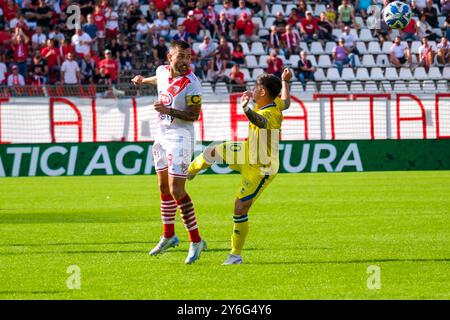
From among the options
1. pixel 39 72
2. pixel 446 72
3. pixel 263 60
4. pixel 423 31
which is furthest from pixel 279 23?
pixel 39 72

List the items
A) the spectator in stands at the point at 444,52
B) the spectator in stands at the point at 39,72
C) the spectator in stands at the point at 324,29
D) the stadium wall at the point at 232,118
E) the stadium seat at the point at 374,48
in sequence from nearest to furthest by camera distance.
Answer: the stadium wall at the point at 232,118
the spectator in stands at the point at 39,72
the spectator in stands at the point at 444,52
the spectator in stands at the point at 324,29
the stadium seat at the point at 374,48

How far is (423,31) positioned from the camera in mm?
36625

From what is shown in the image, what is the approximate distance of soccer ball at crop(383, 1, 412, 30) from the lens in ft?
76.4

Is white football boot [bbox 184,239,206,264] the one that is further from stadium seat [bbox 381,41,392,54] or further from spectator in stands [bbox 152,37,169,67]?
stadium seat [bbox 381,41,392,54]

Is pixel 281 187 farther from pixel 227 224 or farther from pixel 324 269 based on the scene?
pixel 324 269

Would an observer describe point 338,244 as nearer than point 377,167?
Yes

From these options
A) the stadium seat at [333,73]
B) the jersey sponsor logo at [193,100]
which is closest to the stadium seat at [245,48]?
the stadium seat at [333,73]

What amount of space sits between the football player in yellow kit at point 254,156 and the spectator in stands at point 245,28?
917 inches

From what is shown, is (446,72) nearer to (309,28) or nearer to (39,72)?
(309,28)

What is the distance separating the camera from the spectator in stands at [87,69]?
31034 millimetres

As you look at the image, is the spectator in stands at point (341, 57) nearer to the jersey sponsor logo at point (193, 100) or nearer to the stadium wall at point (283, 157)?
the stadium wall at point (283, 157)

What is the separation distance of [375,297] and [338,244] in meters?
4.18

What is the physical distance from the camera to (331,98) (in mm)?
29328

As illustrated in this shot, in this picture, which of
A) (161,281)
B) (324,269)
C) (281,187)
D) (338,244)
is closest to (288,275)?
(324,269)
